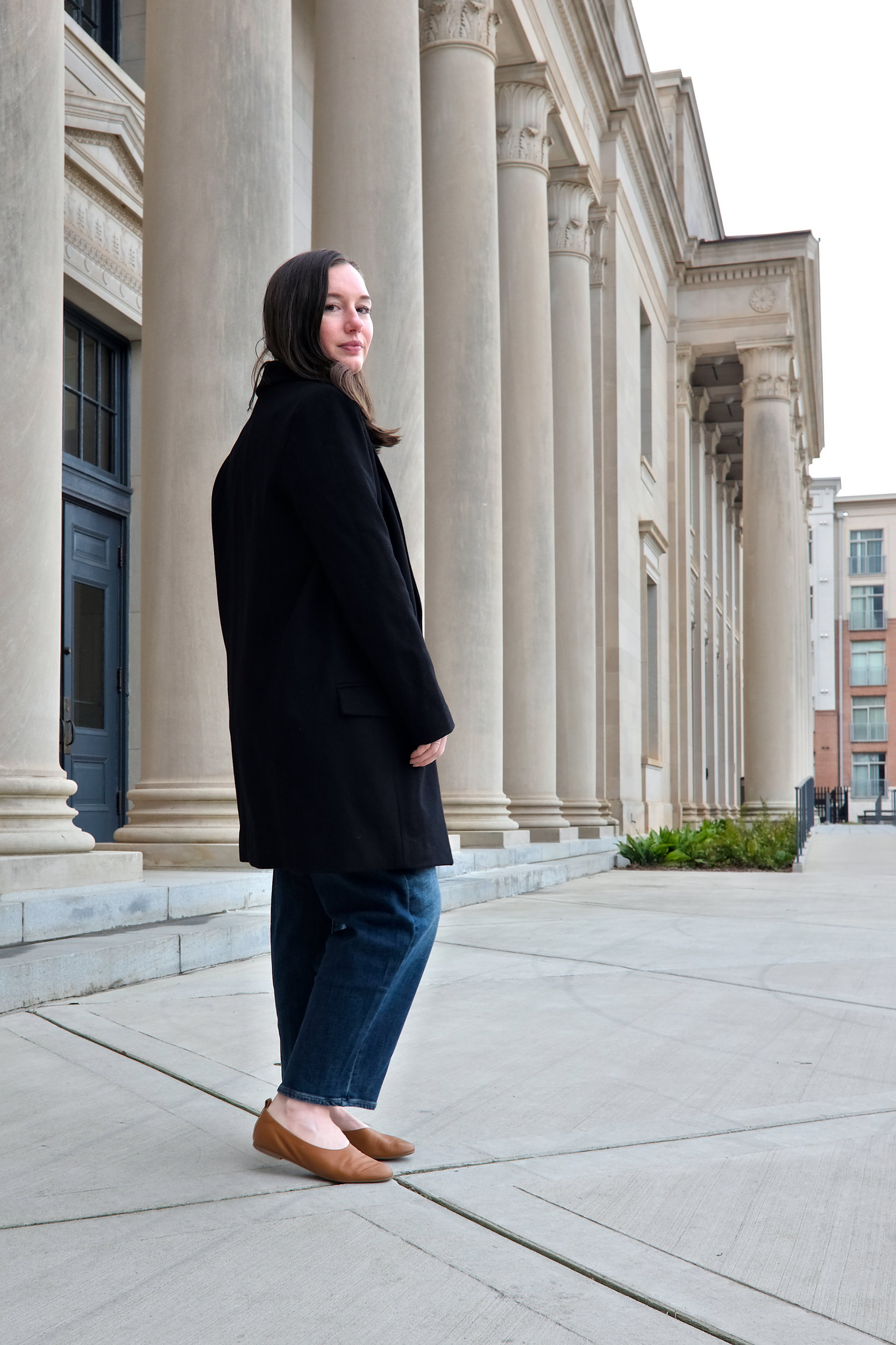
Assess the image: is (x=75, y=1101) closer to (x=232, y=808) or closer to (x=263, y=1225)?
(x=263, y=1225)

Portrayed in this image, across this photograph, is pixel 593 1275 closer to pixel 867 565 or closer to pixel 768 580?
pixel 768 580

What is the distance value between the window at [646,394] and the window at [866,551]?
228 ft

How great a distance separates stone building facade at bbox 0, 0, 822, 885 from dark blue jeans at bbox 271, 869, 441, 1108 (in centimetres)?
346

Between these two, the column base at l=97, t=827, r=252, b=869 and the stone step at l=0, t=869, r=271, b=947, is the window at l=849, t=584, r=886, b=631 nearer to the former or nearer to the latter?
the column base at l=97, t=827, r=252, b=869

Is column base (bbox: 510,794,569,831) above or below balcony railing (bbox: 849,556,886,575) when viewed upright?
below

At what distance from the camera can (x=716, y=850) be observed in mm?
16625

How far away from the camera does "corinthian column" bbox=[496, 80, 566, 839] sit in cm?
1525

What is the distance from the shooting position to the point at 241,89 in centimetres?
813

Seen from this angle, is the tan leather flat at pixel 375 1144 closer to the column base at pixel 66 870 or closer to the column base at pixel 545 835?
the column base at pixel 66 870

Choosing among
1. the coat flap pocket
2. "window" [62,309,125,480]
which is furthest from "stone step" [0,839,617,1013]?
"window" [62,309,125,480]

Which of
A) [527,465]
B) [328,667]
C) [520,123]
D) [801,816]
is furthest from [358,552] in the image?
[801,816]

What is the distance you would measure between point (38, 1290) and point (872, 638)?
9633cm

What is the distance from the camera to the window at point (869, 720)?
304 ft

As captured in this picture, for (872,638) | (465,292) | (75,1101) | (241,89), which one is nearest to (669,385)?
(465,292)
